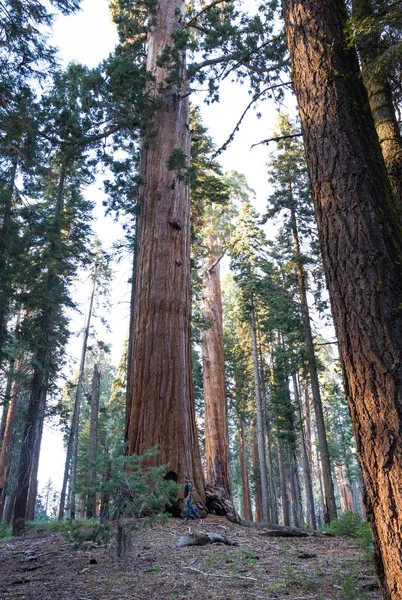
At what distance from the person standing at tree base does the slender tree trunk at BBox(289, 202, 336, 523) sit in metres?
7.05

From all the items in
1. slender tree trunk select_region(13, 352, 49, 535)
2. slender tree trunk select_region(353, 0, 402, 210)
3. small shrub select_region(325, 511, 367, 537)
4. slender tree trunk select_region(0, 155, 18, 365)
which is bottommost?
small shrub select_region(325, 511, 367, 537)

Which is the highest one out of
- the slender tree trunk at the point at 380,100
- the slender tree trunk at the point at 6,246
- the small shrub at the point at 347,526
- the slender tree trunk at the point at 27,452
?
the slender tree trunk at the point at 6,246

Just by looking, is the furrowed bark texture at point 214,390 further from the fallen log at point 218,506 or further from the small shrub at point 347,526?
the fallen log at point 218,506

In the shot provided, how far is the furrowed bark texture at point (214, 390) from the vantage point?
48.3ft

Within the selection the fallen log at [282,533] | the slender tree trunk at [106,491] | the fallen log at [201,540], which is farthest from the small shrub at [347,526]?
the slender tree trunk at [106,491]

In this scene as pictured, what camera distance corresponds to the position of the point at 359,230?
107 inches

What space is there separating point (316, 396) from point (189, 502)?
7.67 m

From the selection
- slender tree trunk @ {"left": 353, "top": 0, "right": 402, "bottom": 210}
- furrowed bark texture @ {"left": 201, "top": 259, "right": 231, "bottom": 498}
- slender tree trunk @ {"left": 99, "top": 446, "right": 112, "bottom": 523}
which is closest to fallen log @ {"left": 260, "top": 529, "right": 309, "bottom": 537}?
slender tree trunk @ {"left": 99, "top": 446, "right": 112, "bottom": 523}

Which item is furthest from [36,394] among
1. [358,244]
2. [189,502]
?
[358,244]

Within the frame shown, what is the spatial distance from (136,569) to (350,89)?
4.91 meters

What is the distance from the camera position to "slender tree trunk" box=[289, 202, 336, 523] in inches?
515

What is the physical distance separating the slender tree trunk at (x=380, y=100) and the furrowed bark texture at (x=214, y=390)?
11.4 m

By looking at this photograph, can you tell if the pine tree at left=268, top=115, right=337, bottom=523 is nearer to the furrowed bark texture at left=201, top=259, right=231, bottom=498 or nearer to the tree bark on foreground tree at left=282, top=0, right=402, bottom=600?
the furrowed bark texture at left=201, top=259, right=231, bottom=498

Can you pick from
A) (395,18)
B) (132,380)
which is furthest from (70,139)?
(395,18)
